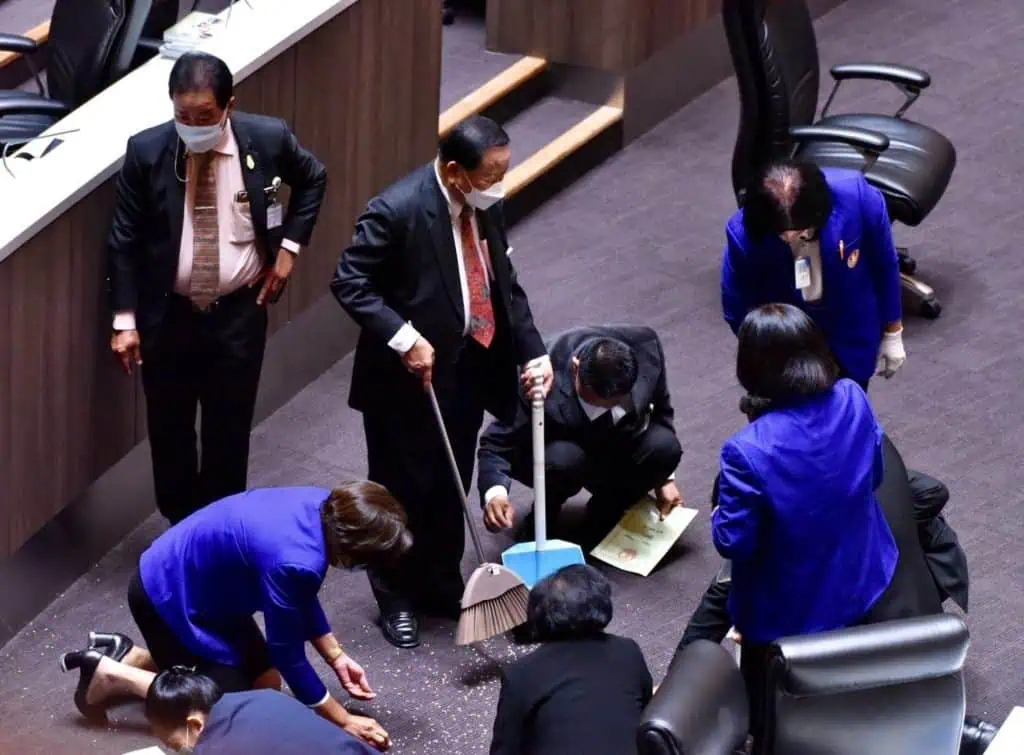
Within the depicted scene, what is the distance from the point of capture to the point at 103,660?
4.33 meters

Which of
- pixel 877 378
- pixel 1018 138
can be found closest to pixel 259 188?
pixel 877 378

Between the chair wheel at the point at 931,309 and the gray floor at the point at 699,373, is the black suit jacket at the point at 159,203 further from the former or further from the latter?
the chair wheel at the point at 931,309

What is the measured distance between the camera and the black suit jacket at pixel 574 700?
346 cm

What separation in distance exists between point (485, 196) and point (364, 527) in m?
0.91

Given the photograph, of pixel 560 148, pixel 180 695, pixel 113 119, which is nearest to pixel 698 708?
pixel 180 695

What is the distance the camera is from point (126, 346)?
4.62 metres

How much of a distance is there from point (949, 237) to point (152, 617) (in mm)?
3402

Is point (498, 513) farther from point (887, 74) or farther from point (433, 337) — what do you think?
point (887, 74)

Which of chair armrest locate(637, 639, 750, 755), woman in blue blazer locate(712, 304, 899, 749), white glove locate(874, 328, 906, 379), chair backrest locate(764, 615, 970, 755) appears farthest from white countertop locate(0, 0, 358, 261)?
chair backrest locate(764, 615, 970, 755)

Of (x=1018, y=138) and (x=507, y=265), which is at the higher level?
(x=507, y=265)

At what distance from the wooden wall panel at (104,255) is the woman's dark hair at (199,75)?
396mm

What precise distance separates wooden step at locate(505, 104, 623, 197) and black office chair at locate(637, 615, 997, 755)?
3.22 m

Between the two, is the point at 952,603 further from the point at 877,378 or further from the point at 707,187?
the point at 707,187

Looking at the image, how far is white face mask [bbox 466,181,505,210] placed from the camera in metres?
4.32
